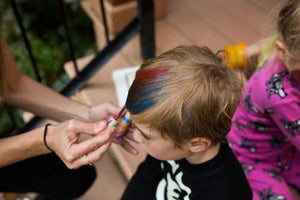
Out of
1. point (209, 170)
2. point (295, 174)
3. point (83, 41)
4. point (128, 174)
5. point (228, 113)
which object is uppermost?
point (228, 113)

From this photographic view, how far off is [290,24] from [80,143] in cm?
60

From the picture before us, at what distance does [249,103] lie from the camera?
1197mm

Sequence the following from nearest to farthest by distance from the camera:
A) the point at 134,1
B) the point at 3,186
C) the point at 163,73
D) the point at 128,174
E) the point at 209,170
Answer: the point at 163,73 < the point at 209,170 < the point at 3,186 < the point at 128,174 < the point at 134,1

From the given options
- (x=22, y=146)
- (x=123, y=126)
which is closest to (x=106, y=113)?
(x=123, y=126)

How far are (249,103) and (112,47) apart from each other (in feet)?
2.47

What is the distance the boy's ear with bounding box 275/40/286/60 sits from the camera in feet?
3.45

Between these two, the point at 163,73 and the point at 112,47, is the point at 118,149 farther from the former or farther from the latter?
the point at 163,73

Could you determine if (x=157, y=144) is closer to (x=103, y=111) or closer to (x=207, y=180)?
(x=207, y=180)

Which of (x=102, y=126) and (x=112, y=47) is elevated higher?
(x=102, y=126)

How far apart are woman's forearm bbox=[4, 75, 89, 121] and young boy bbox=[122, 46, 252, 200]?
34 cm

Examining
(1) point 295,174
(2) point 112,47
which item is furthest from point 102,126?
(2) point 112,47

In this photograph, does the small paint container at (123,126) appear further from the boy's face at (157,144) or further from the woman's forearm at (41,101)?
the woman's forearm at (41,101)

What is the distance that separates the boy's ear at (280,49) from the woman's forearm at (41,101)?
0.59m

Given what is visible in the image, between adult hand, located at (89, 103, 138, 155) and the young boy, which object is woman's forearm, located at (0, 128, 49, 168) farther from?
the young boy
